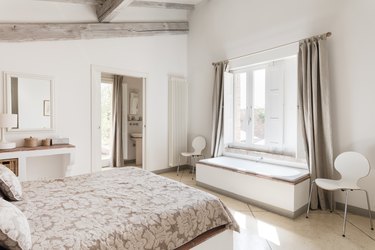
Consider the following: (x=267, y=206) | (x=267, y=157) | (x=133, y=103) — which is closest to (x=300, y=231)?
(x=267, y=206)

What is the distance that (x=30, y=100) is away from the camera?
10.8ft

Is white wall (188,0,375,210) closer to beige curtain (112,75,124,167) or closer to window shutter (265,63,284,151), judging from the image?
window shutter (265,63,284,151)

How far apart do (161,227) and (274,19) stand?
3.43 metres

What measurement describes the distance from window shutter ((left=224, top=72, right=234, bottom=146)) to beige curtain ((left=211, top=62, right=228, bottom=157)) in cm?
7

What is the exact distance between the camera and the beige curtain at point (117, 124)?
17.3ft

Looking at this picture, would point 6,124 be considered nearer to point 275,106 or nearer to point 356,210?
point 275,106

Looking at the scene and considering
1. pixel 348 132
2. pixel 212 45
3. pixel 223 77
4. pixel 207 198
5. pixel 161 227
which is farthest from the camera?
pixel 212 45

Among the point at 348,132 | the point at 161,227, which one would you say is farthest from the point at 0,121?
the point at 348,132

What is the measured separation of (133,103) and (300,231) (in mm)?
4516

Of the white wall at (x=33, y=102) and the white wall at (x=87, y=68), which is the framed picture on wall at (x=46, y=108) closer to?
the white wall at (x=33, y=102)

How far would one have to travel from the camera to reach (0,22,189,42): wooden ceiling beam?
3119 mm

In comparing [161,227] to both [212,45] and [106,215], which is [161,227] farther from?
[212,45]

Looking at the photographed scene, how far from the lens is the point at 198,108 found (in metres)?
4.87

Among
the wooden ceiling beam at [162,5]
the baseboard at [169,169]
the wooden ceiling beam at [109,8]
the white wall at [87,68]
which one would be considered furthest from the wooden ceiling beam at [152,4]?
the baseboard at [169,169]
